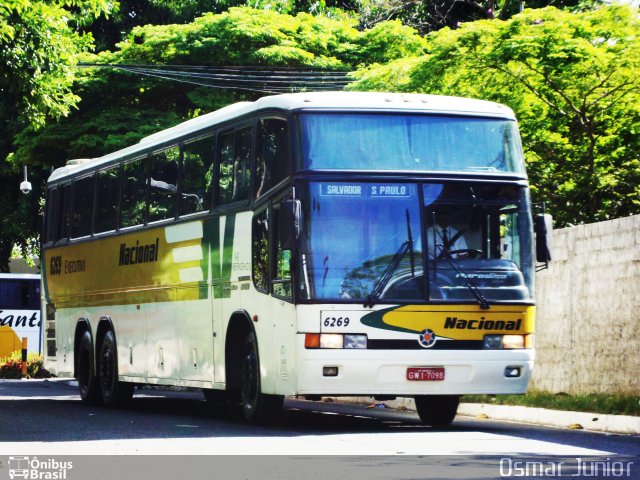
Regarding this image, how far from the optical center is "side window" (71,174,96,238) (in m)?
21.9

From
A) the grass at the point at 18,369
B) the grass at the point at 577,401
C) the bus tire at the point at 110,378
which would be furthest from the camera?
the grass at the point at 18,369

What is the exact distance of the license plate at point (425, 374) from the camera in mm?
14273

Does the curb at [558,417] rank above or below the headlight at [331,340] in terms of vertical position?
below

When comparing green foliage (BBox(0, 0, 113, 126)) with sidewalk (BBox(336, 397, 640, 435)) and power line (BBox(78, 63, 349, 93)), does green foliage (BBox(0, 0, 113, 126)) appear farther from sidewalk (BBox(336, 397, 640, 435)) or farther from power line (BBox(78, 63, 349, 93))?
power line (BBox(78, 63, 349, 93))

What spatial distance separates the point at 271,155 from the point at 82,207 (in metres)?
7.82

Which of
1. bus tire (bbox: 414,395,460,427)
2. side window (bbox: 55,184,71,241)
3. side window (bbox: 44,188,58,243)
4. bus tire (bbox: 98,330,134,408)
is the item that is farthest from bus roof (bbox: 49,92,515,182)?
side window (bbox: 44,188,58,243)

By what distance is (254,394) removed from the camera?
15.6 meters

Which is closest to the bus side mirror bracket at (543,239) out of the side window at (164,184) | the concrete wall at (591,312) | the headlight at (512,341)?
the headlight at (512,341)

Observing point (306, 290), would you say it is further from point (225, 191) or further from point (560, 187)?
point (560, 187)

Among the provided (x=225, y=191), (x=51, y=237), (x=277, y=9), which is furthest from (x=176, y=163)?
(x=277, y=9)

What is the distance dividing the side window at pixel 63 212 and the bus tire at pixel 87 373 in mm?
1895

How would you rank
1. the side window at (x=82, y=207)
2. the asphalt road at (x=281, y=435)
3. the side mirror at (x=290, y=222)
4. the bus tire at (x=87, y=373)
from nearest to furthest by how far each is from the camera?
the asphalt road at (x=281, y=435) < the side mirror at (x=290, y=222) < the bus tire at (x=87, y=373) < the side window at (x=82, y=207)

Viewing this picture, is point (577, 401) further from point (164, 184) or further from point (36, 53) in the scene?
point (36, 53)

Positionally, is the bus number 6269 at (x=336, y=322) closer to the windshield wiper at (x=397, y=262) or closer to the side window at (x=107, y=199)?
the windshield wiper at (x=397, y=262)
